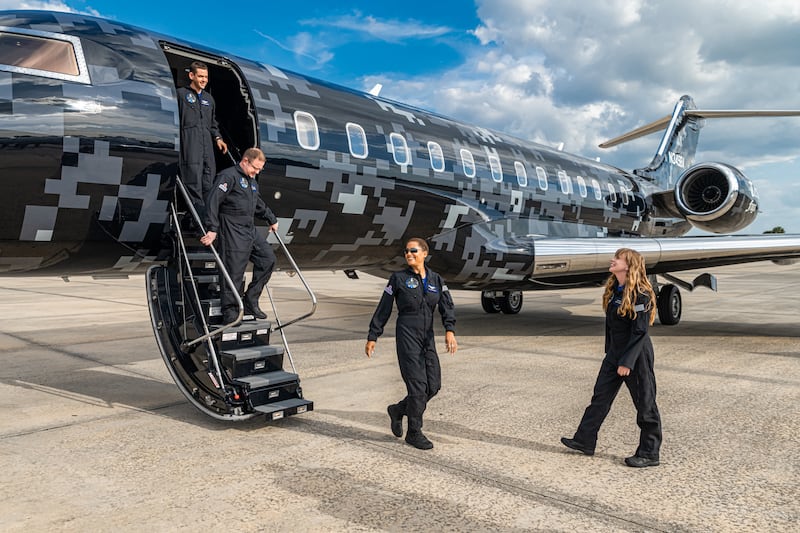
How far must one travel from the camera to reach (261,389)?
18.1 feet

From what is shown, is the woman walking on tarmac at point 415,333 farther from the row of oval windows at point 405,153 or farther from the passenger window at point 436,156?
the passenger window at point 436,156

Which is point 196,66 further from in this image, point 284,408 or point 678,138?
point 678,138

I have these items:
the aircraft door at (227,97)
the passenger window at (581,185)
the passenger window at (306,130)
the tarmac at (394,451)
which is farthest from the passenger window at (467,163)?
the passenger window at (581,185)

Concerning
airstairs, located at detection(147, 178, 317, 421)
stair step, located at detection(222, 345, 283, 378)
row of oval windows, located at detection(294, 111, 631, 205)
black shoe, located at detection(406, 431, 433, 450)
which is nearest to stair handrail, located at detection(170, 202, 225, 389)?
airstairs, located at detection(147, 178, 317, 421)

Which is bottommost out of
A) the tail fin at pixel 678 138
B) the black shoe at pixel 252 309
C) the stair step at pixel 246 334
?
the stair step at pixel 246 334

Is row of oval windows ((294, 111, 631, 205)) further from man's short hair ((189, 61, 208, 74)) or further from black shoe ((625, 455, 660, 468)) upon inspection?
black shoe ((625, 455, 660, 468))

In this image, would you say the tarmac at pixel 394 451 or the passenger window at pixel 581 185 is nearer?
the tarmac at pixel 394 451

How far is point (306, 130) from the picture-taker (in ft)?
24.6

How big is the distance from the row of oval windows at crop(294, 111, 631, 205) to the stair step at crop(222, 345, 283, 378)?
263 centimetres

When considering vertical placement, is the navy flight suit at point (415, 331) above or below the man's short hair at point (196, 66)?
below

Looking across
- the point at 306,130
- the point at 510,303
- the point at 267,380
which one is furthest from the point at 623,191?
the point at 267,380

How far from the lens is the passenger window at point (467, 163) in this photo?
33.0ft

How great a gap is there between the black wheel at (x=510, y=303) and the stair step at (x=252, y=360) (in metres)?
10.1

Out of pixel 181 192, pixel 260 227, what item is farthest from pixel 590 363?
pixel 181 192
